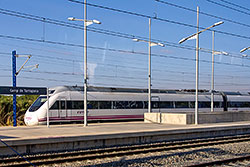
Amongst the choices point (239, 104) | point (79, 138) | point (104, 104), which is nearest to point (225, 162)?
point (79, 138)

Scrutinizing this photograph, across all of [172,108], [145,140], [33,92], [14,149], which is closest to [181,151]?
[145,140]

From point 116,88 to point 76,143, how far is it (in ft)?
49.5

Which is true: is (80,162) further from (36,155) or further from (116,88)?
(116,88)

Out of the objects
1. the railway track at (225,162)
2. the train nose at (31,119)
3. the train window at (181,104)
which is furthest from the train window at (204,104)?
the railway track at (225,162)

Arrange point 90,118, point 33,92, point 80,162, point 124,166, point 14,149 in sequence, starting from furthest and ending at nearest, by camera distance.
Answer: point 90,118
point 33,92
point 14,149
point 80,162
point 124,166

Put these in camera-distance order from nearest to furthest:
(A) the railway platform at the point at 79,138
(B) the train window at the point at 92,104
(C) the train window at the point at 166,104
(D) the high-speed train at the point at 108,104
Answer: (A) the railway platform at the point at 79,138, (D) the high-speed train at the point at 108,104, (B) the train window at the point at 92,104, (C) the train window at the point at 166,104

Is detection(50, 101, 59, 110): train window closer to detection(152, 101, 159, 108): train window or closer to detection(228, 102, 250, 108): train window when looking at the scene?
detection(152, 101, 159, 108): train window

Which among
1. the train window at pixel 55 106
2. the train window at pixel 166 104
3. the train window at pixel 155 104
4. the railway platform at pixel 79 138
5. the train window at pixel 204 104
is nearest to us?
the railway platform at pixel 79 138

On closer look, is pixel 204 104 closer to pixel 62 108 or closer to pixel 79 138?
pixel 62 108

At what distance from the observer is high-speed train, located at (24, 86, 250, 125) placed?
24422 millimetres

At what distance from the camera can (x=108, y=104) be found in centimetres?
2766

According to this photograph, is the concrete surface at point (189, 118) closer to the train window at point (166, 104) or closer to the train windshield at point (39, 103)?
the train window at point (166, 104)

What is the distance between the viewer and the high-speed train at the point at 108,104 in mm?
24422

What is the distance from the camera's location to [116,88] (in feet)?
96.9
